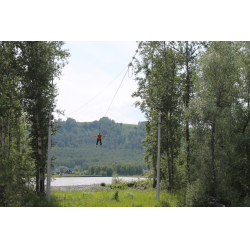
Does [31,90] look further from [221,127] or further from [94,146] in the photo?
[94,146]

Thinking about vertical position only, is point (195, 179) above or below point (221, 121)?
below

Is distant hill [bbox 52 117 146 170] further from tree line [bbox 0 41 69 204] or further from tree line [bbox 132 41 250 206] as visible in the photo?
tree line [bbox 132 41 250 206]

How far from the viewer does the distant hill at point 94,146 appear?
119 meters

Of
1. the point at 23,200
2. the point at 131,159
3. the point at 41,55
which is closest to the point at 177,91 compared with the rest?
the point at 41,55

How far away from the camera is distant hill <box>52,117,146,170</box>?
11936 cm

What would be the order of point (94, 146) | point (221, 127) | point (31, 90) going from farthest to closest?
point (94, 146) < point (31, 90) < point (221, 127)

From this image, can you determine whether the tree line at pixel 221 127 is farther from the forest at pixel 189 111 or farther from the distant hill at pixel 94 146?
the distant hill at pixel 94 146

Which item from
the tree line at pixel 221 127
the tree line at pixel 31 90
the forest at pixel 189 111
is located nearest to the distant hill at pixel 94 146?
the forest at pixel 189 111

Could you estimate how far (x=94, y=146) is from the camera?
14100 centimetres

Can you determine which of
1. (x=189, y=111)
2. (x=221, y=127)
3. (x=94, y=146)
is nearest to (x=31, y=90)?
(x=189, y=111)

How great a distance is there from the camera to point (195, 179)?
539 inches
